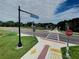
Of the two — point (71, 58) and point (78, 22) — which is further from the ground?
point (78, 22)

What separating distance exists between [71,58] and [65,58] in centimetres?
55

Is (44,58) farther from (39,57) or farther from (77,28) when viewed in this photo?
(77,28)

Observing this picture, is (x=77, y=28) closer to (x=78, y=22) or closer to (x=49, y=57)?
(x=78, y=22)

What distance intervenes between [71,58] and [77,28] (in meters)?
32.3

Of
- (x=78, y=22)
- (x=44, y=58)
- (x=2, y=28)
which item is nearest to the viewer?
(x=44, y=58)

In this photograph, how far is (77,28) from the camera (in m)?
44.8

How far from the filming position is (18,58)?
13.0 m

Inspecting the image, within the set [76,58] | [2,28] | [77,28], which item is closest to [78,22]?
[77,28]

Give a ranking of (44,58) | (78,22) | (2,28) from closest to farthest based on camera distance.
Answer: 1. (44,58)
2. (2,28)
3. (78,22)

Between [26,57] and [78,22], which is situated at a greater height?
[78,22]

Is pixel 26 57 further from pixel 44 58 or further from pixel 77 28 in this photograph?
pixel 77 28

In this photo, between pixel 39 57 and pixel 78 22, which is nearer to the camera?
pixel 39 57

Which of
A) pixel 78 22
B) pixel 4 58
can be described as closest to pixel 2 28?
pixel 78 22

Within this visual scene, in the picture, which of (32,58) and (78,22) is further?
(78,22)
